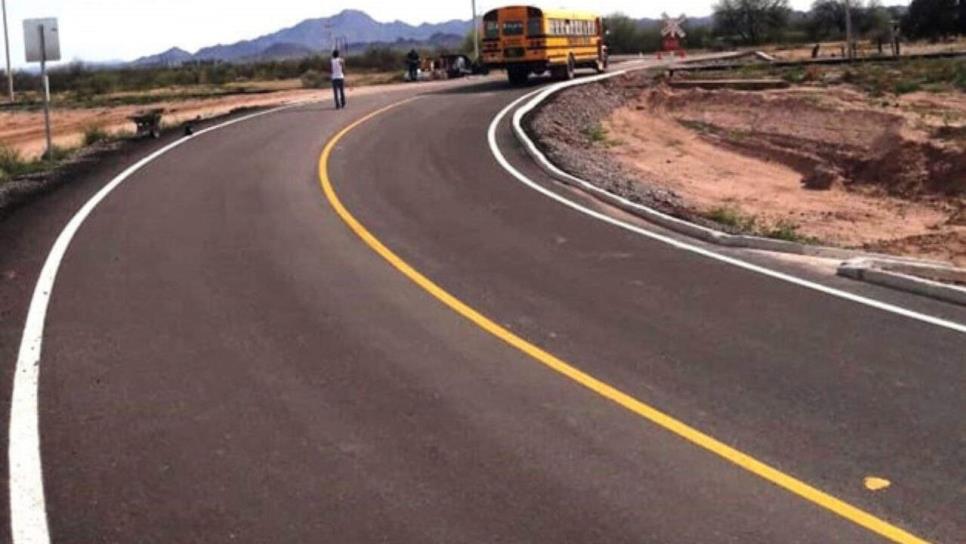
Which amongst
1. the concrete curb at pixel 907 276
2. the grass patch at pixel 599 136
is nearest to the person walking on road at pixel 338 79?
the grass patch at pixel 599 136

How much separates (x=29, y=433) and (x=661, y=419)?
3.93m

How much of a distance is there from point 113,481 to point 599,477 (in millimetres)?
2666

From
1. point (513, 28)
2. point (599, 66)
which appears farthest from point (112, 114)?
point (599, 66)

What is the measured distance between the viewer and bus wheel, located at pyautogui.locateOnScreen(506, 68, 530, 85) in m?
40.8

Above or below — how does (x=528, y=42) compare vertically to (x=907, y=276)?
above

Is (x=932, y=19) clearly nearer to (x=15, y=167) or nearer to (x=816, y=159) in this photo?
(x=816, y=159)

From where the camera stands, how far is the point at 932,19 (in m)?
75.9

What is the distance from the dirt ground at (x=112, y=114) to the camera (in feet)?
128

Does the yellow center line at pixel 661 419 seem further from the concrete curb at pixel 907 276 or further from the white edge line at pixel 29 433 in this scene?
the concrete curb at pixel 907 276

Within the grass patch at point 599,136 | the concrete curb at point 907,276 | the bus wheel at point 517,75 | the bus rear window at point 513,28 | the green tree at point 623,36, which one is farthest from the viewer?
the green tree at point 623,36

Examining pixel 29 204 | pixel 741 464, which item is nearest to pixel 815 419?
pixel 741 464

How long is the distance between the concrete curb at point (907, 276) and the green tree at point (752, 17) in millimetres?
96768

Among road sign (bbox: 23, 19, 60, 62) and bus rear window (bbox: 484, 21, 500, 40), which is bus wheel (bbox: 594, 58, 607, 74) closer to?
bus rear window (bbox: 484, 21, 500, 40)

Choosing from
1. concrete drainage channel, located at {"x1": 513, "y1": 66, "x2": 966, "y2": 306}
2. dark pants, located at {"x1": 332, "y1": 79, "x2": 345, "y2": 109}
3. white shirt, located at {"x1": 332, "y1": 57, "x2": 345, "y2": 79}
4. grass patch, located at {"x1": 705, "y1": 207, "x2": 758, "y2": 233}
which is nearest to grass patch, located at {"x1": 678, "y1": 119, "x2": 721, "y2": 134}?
dark pants, located at {"x1": 332, "y1": 79, "x2": 345, "y2": 109}
